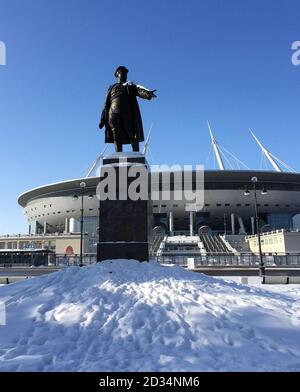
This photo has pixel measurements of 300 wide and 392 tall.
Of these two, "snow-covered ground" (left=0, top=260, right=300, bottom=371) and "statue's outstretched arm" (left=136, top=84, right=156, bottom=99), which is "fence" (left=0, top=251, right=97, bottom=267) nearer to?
"statue's outstretched arm" (left=136, top=84, right=156, bottom=99)

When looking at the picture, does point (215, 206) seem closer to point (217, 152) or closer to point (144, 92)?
point (217, 152)

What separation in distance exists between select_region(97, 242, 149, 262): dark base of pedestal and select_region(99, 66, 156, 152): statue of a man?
3628 mm

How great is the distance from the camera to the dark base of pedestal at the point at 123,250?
32.5 ft

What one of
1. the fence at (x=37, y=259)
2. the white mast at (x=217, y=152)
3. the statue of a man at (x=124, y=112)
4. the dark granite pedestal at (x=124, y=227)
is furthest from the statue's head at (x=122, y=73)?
the white mast at (x=217, y=152)

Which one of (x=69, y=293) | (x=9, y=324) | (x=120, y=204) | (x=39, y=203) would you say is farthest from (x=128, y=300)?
(x=39, y=203)

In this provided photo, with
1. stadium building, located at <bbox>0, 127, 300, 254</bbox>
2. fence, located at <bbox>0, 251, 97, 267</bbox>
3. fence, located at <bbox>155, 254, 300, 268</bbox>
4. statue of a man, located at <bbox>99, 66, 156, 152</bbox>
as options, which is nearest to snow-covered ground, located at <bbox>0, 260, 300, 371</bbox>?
statue of a man, located at <bbox>99, 66, 156, 152</bbox>

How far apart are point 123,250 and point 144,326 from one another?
13.7ft

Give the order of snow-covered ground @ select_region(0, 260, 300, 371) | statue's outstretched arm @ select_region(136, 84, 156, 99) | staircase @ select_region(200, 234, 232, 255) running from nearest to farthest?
snow-covered ground @ select_region(0, 260, 300, 371) → statue's outstretched arm @ select_region(136, 84, 156, 99) → staircase @ select_region(200, 234, 232, 255)

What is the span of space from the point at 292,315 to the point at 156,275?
10.5 ft

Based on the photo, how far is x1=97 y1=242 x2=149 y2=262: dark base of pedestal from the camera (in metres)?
9.90

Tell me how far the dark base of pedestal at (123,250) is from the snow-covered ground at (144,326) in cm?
163

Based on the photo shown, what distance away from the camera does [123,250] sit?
995cm

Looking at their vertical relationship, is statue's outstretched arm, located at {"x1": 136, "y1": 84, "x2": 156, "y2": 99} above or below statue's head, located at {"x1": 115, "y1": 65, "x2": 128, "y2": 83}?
below
